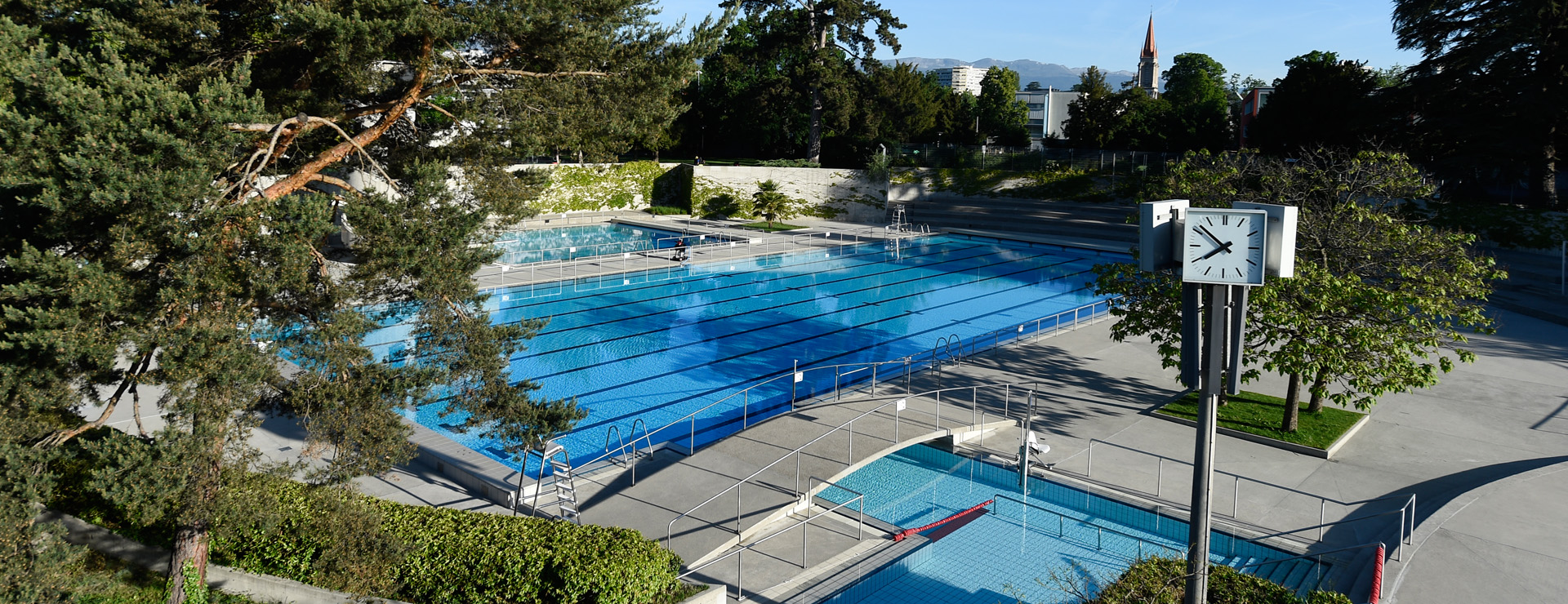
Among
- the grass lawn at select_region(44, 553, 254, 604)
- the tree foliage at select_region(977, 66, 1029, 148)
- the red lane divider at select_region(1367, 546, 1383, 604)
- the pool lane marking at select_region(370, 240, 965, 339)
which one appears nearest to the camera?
the grass lawn at select_region(44, 553, 254, 604)

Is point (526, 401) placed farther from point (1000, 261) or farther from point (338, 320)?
point (1000, 261)

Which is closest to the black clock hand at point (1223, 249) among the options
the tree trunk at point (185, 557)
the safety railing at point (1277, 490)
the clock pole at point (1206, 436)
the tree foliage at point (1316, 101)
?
the clock pole at point (1206, 436)

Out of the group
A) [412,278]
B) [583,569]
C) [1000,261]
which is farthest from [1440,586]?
[1000,261]

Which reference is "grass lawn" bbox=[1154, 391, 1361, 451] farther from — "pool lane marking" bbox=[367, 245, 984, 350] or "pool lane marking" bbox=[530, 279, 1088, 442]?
"pool lane marking" bbox=[367, 245, 984, 350]

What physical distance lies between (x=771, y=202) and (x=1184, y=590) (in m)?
28.9

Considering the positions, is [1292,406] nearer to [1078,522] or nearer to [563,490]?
[1078,522]

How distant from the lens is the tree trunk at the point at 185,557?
7.25 m

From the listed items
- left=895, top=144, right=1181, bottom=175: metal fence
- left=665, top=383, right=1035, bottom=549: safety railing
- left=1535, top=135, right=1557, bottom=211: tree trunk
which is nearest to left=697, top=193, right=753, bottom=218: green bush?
left=895, top=144, right=1181, bottom=175: metal fence

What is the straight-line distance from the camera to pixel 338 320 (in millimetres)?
6828

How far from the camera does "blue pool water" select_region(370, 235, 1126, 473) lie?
14602 mm

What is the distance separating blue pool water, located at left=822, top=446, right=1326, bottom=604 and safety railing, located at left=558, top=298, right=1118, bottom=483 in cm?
212

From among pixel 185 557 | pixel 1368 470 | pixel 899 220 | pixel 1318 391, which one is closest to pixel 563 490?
pixel 185 557

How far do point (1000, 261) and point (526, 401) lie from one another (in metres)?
22.3

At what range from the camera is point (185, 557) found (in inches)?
289
